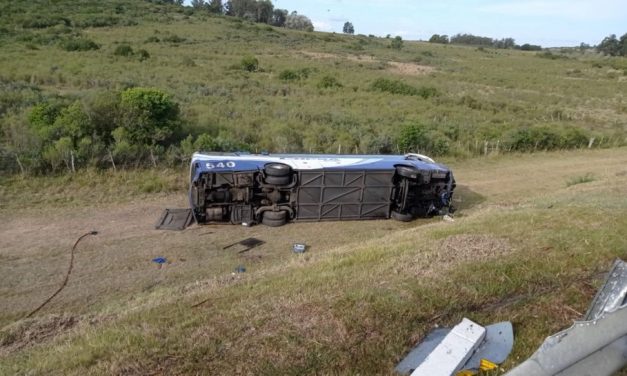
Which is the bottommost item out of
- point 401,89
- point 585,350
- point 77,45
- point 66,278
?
point 66,278

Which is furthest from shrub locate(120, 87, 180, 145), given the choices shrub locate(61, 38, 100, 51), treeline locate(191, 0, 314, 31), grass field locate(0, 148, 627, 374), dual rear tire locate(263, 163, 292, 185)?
treeline locate(191, 0, 314, 31)

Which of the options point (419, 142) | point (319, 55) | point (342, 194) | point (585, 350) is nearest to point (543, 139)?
point (419, 142)

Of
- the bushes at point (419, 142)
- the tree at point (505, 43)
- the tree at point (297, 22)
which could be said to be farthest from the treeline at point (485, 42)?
the bushes at point (419, 142)

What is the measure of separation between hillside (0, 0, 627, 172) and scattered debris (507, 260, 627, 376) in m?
15.4

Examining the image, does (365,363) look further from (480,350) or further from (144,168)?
(144,168)

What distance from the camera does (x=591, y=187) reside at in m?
16.1

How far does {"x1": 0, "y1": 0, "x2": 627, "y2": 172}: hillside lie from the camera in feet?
67.3

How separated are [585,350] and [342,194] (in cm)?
1044

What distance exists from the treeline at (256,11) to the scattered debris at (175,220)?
364 feet

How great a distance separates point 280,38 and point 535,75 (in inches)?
1504

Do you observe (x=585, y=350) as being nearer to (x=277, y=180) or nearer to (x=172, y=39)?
(x=277, y=180)

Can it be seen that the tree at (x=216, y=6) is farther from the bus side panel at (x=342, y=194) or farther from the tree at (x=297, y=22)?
the bus side panel at (x=342, y=194)

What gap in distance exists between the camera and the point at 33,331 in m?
6.99

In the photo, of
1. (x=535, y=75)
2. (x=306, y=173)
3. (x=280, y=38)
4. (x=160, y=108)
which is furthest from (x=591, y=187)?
(x=280, y=38)
